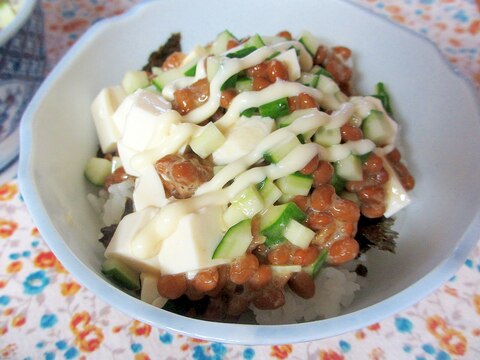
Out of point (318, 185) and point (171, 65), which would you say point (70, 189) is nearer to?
point (171, 65)

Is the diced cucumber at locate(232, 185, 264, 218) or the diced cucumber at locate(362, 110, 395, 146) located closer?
the diced cucumber at locate(232, 185, 264, 218)

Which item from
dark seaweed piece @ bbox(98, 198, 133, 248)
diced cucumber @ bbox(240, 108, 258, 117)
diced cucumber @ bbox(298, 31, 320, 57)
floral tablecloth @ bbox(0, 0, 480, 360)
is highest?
diced cucumber @ bbox(298, 31, 320, 57)

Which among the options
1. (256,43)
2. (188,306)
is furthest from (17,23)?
(188,306)

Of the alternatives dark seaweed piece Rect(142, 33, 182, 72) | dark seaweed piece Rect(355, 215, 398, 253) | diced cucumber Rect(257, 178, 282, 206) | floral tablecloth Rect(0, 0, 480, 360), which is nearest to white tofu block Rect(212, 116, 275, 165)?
diced cucumber Rect(257, 178, 282, 206)

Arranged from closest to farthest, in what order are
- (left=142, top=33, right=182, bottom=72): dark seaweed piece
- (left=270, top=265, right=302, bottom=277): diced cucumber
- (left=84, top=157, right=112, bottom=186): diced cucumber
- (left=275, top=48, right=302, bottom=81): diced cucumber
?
(left=270, top=265, right=302, bottom=277): diced cucumber
(left=275, top=48, right=302, bottom=81): diced cucumber
(left=84, top=157, right=112, bottom=186): diced cucumber
(left=142, top=33, right=182, bottom=72): dark seaweed piece

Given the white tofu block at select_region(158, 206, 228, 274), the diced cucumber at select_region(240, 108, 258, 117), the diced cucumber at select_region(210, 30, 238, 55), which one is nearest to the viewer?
the white tofu block at select_region(158, 206, 228, 274)

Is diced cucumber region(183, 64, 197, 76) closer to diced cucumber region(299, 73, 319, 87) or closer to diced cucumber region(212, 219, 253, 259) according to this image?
diced cucumber region(299, 73, 319, 87)

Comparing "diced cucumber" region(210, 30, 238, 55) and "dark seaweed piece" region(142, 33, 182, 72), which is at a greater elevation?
"diced cucumber" region(210, 30, 238, 55)

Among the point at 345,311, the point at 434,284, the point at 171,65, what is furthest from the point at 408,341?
the point at 171,65
